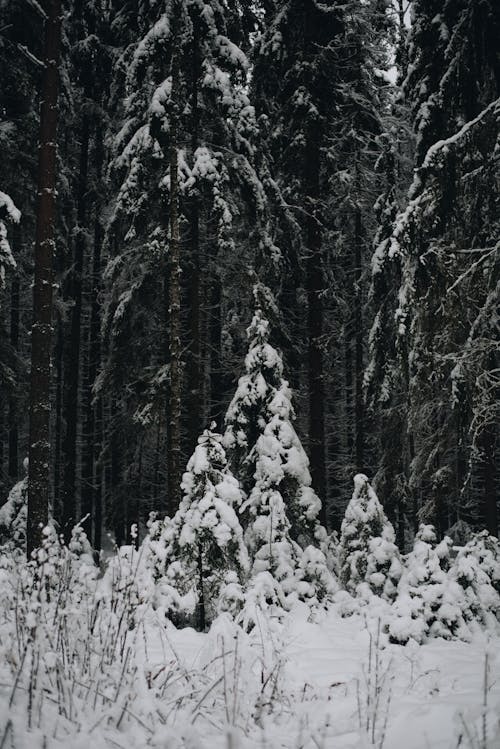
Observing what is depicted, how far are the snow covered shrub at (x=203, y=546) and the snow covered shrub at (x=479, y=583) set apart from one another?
2.91m

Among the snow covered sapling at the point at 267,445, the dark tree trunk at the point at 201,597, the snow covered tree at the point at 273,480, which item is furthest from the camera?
the snow covered sapling at the point at 267,445

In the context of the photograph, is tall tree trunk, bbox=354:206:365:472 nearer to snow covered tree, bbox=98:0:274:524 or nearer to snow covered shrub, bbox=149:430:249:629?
snow covered tree, bbox=98:0:274:524

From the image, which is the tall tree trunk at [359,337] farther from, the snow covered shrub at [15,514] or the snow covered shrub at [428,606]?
the snow covered shrub at [428,606]

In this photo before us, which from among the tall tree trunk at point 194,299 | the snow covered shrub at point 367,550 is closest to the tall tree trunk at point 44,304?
the tall tree trunk at point 194,299

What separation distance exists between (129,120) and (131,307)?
14.9ft

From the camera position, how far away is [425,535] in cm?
773

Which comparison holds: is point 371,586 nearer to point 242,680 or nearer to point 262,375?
point 262,375

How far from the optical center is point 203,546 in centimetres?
732

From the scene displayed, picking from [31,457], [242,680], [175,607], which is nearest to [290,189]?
[31,457]

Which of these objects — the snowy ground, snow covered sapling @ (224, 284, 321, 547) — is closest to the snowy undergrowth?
the snowy ground

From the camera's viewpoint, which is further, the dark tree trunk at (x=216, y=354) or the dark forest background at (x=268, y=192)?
the dark tree trunk at (x=216, y=354)

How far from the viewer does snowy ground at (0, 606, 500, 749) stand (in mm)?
2623

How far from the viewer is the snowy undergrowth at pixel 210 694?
105 inches

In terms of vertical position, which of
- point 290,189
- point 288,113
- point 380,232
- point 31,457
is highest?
point 288,113
